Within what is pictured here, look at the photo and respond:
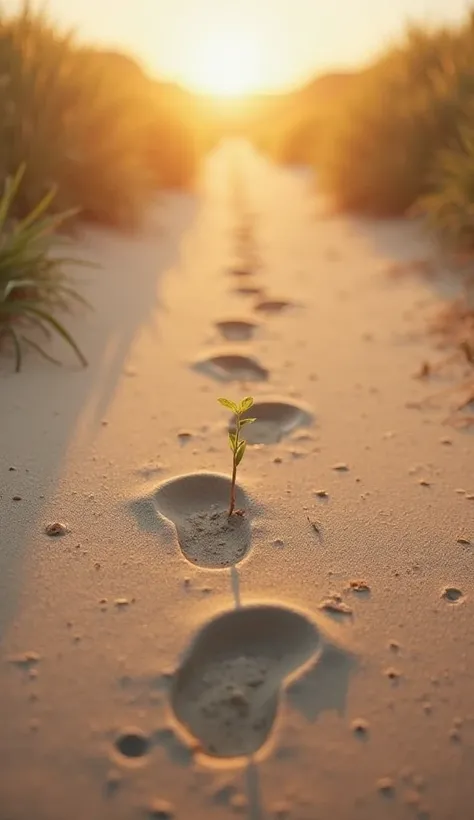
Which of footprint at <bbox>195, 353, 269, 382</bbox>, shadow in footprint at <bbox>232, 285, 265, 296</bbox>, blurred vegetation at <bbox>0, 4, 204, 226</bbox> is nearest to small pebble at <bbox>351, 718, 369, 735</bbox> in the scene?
footprint at <bbox>195, 353, 269, 382</bbox>

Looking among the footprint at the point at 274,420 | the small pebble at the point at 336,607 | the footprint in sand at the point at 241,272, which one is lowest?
the small pebble at the point at 336,607

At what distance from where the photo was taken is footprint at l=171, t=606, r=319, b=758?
0.92 meters

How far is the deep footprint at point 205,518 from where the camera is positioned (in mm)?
1258

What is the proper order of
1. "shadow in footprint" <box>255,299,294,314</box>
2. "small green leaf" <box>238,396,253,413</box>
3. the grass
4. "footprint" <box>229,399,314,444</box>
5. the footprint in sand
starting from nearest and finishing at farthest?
"small green leaf" <box>238,396,253,413</box> < "footprint" <box>229,399,314,444</box> < the grass < "shadow in footprint" <box>255,299,294,314</box> < the footprint in sand

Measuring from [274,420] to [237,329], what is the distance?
80 centimetres

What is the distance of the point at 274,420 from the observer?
1.83 meters

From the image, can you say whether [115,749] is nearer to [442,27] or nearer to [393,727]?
[393,727]

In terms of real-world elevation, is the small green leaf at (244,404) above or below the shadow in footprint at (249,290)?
below

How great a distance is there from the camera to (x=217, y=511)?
4.57ft

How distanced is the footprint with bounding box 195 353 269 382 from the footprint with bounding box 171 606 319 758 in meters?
1.07

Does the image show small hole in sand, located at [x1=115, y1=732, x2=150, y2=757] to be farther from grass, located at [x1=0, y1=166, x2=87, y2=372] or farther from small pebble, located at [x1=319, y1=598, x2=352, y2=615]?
grass, located at [x1=0, y1=166, x2=87, y2=372]

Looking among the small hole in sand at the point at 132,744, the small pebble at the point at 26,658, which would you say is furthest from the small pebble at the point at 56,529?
the small hole in sand at the point at 132,744

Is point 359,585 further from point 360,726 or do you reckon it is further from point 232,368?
point 232,368

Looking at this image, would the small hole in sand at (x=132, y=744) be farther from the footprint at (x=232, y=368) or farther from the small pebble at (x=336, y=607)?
the footprint at (x=232, y=368)
